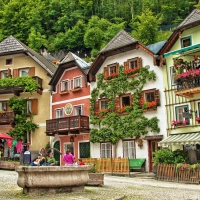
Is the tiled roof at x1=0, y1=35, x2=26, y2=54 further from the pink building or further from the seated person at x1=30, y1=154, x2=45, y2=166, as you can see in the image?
the seated person at x1=30, y1=154, x2=45, y2=166

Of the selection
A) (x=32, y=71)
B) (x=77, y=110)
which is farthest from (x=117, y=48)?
(x=32, y=71)

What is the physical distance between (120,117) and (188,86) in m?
7.09

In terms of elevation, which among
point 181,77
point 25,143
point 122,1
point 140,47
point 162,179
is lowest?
point 162,179

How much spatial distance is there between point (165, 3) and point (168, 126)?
62.7 m

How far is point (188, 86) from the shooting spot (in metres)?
23.3

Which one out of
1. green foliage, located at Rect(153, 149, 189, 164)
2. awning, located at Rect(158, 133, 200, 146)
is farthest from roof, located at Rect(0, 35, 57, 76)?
green foliage, located at Rect(153, 149, 189, 164)

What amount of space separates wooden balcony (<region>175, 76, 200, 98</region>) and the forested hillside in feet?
134

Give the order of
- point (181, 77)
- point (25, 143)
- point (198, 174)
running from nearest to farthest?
point (198, 174) → point (181, 77) → point (25, 143)

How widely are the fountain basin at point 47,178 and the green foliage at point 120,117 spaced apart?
1456 cm

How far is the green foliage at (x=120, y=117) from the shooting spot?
2705 cm

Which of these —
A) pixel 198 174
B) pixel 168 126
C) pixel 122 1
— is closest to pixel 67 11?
pixel 122 1

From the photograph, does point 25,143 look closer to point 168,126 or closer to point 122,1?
point 168,126

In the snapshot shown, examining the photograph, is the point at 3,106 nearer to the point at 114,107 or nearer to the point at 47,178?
the point at 114,107

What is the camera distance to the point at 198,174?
19.7 m
